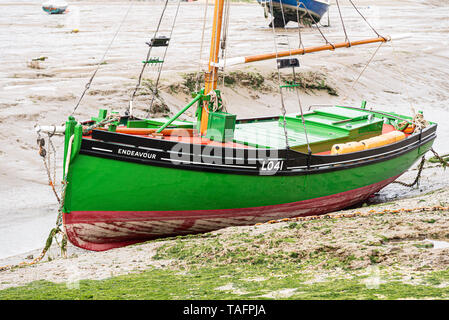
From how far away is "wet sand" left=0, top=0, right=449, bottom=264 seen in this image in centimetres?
1310

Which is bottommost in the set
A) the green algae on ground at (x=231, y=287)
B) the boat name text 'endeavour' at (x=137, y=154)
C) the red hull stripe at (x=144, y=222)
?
the red hull stripe at (x=144, y=222)

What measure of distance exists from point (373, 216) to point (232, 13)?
44557mm

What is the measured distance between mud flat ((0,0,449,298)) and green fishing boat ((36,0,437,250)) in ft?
1.82

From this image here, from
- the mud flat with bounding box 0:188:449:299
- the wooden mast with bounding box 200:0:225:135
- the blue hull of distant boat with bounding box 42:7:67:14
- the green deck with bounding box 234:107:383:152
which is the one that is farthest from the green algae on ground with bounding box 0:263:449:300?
the blue hull of distant boat with bounding box 42:7:67:14

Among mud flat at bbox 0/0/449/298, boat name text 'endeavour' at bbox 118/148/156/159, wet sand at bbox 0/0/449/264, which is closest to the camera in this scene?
mud flat at bbox 0/0/449/298

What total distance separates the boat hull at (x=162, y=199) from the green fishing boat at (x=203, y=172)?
0.06ft

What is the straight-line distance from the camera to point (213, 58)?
11195mm

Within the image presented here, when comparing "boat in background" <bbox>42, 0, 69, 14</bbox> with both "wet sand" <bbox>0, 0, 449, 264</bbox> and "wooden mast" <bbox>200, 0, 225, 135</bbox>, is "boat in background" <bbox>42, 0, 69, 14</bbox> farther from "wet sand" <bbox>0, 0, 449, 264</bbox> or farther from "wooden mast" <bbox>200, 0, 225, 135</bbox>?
"wooden mast" <bbox>200, 0, 225, 135</bbox>

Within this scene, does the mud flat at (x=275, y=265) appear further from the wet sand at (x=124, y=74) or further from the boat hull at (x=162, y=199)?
the wet sand at (x=124, y=74)

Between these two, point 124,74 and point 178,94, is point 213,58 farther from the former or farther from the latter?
point 124,74

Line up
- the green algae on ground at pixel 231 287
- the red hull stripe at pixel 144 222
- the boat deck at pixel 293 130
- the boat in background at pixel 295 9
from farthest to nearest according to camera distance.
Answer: the boat in background at pixel 295 9
the boat deck at pixel 293 130
the red hull stripe at pixel 144 222
the green algae on ground at pixel 231 287

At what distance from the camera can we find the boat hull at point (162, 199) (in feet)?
29.9

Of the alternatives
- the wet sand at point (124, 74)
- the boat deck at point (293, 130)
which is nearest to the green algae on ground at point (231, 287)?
the wet sand at point (124, 74)

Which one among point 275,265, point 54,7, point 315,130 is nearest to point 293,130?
point 315,130
